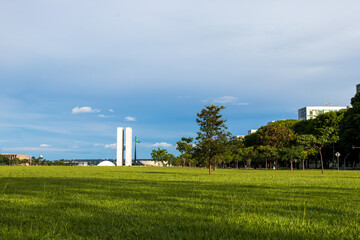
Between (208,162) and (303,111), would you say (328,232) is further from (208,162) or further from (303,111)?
(303,111)

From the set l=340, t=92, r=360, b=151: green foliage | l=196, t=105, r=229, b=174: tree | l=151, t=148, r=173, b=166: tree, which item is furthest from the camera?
l=151, t=148, r=173, b=166: tree

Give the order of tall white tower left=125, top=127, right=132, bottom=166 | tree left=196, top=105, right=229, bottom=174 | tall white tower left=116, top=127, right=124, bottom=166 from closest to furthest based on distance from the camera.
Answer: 1. tree left=196, top=105, right=229, bottom=174
2. tall white tower left=125, top=127, right=132, bottom=166
3. tall white tower left=116, top=127, right=124, bottom=166

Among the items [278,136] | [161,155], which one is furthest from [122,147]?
[278,136]

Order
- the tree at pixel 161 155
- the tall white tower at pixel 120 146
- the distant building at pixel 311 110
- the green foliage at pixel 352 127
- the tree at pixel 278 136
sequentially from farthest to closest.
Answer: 1. the distant building at pixel 311 110
2. the tall white tower at pixel 120 146
3. the tree at pixel 161 155
4. the tree at pixel 278 136
5. the green foliage at pixel 352 127

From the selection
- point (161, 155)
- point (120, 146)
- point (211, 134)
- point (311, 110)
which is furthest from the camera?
point (311, 110)

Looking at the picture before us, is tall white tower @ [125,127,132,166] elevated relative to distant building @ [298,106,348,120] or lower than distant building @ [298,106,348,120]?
lower

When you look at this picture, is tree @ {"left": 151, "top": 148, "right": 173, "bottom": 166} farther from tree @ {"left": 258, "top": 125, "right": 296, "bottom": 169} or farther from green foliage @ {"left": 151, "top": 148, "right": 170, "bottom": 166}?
tree @ {"left": 258, "top": 125, "right": 296, "bottom": 169}

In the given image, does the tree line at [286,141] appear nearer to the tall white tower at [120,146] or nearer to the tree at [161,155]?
the tree at [161,155]

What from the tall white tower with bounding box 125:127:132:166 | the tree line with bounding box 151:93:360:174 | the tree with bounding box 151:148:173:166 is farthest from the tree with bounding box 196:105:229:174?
the tall white tower with bounding box 125:127:132:166

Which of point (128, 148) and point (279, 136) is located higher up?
point (279, 136)

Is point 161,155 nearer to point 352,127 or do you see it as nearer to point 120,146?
point 120,146

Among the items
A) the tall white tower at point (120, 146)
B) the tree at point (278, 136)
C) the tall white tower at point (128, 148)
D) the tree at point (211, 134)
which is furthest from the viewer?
the tall white tower at point (120, 146)

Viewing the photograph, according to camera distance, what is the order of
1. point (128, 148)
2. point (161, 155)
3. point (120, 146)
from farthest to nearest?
1. point (120, 146)
2. point (128, 148)
3. point (161, 155)

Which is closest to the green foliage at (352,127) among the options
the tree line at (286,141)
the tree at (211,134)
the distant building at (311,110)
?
the tree line at (286,141)
